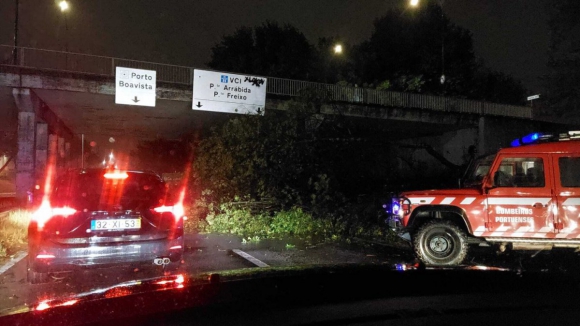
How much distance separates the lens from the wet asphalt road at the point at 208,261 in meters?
6.41

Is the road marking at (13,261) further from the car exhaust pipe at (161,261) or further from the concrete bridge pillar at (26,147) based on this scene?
the concrete bridge pillar at (26,147)

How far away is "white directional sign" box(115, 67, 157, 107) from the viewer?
66.5 feet

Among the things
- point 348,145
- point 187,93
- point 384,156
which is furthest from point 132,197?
point 187,93

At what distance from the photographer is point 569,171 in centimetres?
763

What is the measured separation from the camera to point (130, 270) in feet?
25.1

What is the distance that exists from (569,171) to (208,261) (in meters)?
6.32

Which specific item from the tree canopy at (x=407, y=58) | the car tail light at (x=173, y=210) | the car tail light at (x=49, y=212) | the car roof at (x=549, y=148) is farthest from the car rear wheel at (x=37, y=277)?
the tree canopy at (x=407, y=58)

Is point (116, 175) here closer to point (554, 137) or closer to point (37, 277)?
point (37, 277)

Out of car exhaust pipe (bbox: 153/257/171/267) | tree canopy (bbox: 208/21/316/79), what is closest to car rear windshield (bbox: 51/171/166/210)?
car exhaust pipe (bbox: 153/257/171/267)

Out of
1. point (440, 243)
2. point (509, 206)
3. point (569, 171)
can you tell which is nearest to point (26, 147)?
point (440, 243)

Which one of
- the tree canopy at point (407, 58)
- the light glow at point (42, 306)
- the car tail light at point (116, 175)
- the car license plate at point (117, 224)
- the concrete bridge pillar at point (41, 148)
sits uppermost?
the tree canopy at point (407, 58)

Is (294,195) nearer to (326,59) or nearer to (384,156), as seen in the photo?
(384,156)

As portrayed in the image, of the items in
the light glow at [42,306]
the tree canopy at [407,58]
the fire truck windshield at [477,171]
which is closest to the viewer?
the light glow at [42,306]

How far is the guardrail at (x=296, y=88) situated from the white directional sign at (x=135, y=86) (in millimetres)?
1301
